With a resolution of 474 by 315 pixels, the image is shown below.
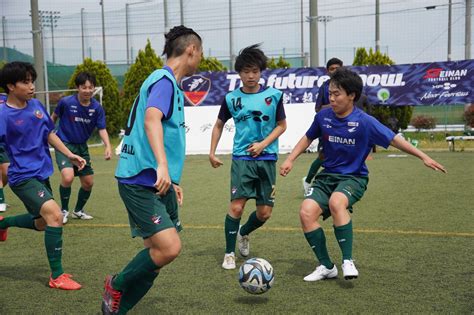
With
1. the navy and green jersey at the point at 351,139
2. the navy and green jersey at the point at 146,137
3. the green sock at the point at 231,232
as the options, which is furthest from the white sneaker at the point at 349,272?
the navy and green jersey at the point at 146,137

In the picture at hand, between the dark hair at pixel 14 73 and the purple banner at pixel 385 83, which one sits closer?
the dark hair at pixel 14 73

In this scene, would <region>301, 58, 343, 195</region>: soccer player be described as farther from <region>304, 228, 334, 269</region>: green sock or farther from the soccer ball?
the soccer ball

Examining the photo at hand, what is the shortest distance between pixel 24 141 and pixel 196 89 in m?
13.6

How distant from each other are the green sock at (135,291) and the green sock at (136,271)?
3 cm

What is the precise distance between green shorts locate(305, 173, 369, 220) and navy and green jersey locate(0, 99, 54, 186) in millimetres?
2368

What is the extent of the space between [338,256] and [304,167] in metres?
7.82

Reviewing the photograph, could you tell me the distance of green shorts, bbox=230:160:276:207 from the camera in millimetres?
5426

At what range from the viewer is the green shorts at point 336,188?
4844mm

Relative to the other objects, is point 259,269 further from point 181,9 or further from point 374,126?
point 181,9

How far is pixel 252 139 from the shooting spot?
5504 mm

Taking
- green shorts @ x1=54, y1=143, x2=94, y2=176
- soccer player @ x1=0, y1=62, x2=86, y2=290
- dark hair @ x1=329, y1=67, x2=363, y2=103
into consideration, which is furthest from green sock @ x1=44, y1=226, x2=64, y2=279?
green shorts @ x1=54, y1=143, x2=94, y2=176

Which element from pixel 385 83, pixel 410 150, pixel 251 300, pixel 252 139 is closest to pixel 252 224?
pixel 252 139

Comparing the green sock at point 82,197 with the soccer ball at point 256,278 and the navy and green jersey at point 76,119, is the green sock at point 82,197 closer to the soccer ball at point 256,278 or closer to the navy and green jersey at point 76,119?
the navy and green jersey at point 76,119

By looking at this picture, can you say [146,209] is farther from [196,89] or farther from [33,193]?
[196,89]
